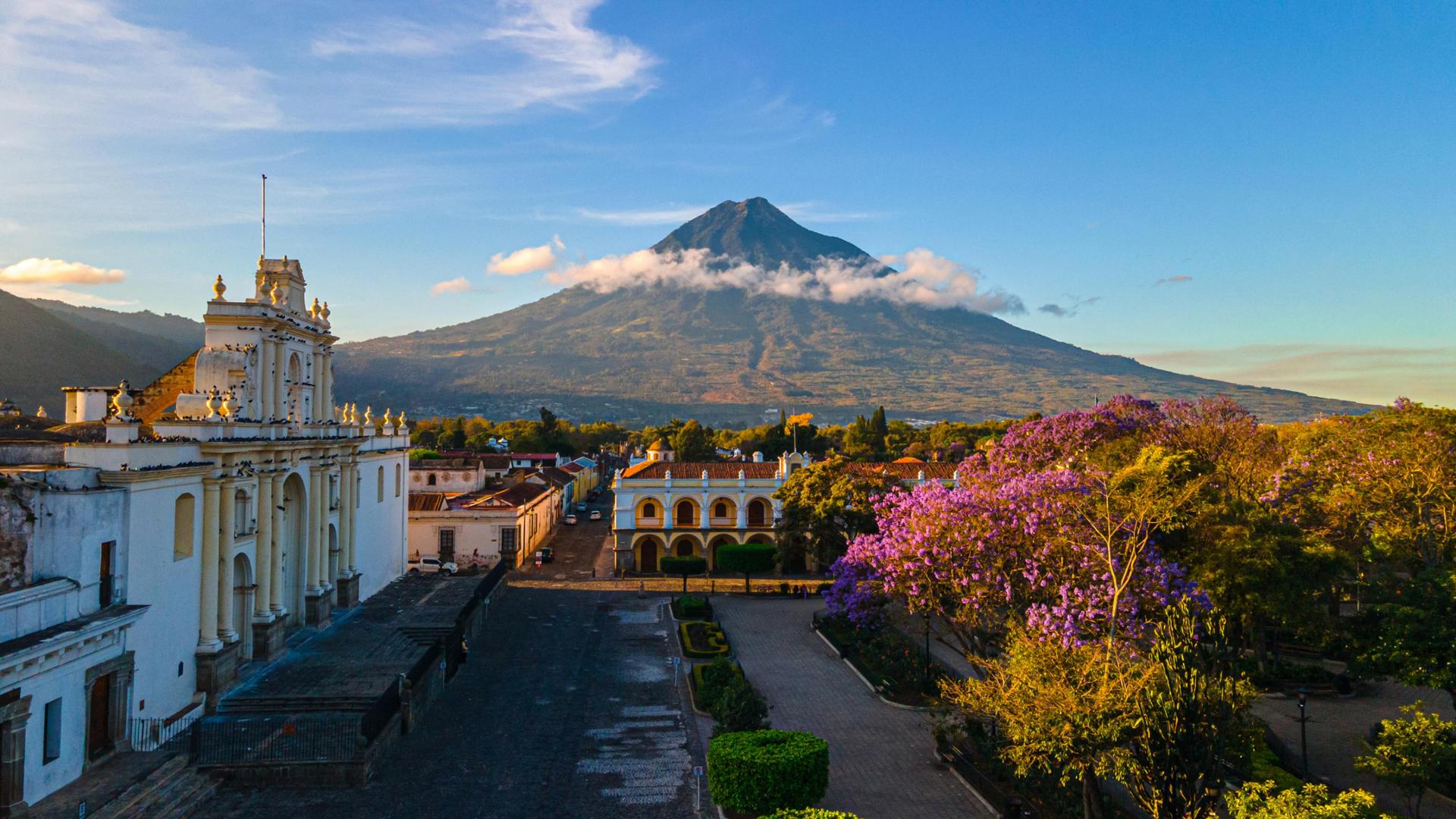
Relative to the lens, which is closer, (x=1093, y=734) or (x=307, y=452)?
(x=1093, y=734)

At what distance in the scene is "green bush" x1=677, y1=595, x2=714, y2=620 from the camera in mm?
34156

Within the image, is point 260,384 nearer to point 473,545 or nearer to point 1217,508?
point 473,545

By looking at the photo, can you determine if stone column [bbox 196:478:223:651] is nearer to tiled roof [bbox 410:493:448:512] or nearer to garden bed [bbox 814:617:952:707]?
garden bed [bbox 814:617:952:707]

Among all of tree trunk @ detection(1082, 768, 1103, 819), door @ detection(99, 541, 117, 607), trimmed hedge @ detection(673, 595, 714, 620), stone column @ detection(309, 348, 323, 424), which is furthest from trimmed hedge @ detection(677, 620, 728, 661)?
door @ detection(99, 541, 117, 607)

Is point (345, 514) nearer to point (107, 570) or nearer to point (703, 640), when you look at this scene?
point (703, 640)

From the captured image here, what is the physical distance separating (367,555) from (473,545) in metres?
11.8

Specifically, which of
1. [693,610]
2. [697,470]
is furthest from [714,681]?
[697,470]

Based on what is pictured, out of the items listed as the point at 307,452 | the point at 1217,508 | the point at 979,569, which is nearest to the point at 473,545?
the point at 307,452

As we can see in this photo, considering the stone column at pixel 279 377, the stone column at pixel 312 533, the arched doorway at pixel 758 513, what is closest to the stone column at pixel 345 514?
the stone column at pixel 312 533

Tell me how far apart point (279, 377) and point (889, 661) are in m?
19.7

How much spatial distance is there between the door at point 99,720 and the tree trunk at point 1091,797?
57.3 feet

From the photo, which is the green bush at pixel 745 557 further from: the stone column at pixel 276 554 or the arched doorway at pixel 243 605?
the arched doorway at pixel 243 605

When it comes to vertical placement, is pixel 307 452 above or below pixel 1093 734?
above

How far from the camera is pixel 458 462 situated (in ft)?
203
